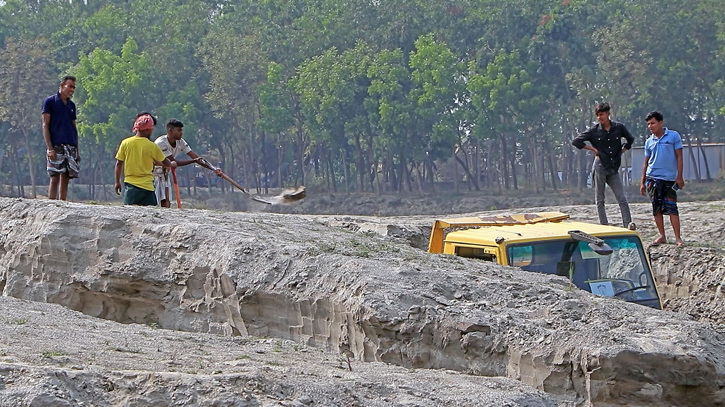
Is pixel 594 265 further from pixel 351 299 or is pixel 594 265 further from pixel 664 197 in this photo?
pixel 664 197

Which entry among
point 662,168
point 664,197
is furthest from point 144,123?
point 664,197

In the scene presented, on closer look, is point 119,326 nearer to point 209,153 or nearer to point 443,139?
point 443,139

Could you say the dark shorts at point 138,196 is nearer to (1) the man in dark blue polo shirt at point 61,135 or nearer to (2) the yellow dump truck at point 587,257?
(1) the man in dark blue polo shirt at point 61,135

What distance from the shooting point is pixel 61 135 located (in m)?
12.0

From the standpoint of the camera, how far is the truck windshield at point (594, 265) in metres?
8.84

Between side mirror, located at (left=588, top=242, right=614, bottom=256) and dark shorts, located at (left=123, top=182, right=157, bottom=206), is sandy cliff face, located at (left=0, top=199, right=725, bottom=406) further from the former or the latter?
dark shorts, located at (left=123, top=182, right=157, bottom=206)

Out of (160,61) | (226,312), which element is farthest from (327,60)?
(226,312)

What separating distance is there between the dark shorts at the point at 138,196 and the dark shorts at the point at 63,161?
0.84 metres

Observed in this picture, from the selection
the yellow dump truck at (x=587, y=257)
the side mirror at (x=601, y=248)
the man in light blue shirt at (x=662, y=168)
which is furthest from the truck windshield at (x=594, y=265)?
the man in light blue shirt at (x=662, y=168)

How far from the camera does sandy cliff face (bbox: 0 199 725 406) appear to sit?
695 centimetres

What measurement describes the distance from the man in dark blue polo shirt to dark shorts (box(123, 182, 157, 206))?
882 mm

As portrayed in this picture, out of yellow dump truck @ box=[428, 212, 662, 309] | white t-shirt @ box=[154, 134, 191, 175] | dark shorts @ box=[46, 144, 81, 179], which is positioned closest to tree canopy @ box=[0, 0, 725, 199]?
white t-shirt @ box=[154, 134, 191, 175]

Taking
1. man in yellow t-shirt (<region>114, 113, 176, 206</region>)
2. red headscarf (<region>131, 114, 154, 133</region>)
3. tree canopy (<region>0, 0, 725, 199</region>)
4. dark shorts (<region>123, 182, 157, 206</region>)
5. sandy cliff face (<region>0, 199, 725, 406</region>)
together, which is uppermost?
tree canopy (<region>0, 0, 725, 199</region>)

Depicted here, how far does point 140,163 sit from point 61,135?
3.80 ft
